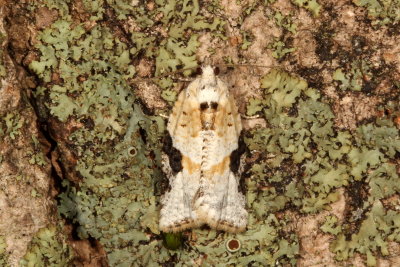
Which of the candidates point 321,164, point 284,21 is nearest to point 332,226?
point 321,164

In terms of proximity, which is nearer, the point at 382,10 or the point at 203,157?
the point at 382,10

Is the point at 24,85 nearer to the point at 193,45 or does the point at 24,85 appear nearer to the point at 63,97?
the point at 63,97

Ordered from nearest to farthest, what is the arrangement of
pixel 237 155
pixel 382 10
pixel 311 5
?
pixel 382 10 < pixel 311 5 < pixel 237 155

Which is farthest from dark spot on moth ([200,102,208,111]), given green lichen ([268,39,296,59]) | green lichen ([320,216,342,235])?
green lichen ([320,216,342,235])

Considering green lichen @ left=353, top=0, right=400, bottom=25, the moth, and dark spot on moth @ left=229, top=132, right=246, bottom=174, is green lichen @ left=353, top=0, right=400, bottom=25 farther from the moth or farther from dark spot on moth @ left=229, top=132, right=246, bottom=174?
dark spot on moth @ left=229, top=132, right=246, bottom=174

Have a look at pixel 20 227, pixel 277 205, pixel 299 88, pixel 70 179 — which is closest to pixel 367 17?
pixel 299 88

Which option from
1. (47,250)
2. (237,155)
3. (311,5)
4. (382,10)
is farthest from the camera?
(237,155)

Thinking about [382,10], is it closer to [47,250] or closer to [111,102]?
[111,102]
